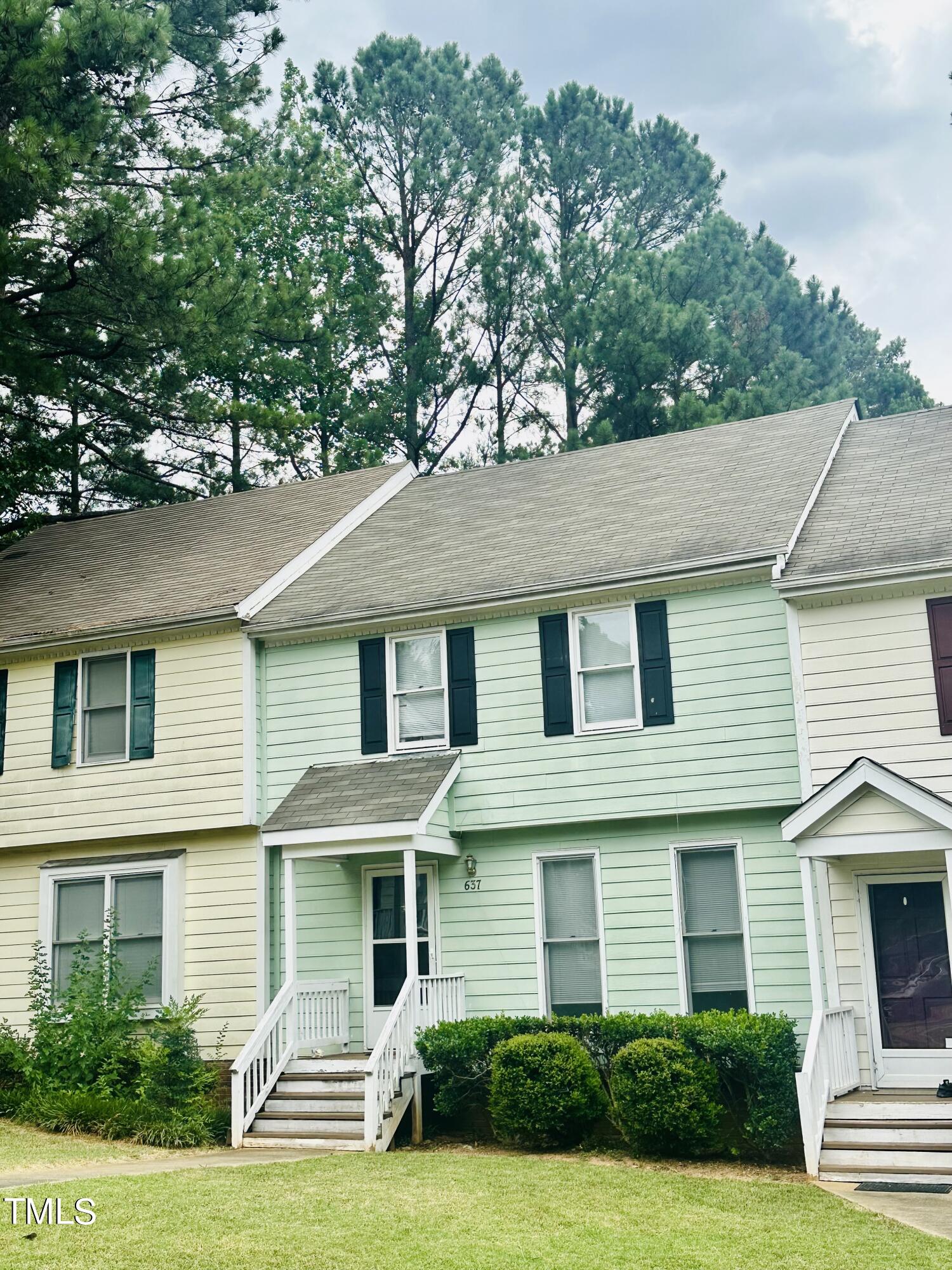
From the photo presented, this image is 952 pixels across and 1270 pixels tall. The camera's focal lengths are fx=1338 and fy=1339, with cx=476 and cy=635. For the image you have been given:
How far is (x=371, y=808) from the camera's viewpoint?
14773mm

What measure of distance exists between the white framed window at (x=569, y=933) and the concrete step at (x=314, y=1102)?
223 cm

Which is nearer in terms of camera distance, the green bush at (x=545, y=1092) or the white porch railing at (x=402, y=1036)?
the green bush at (x=545, y=1092)

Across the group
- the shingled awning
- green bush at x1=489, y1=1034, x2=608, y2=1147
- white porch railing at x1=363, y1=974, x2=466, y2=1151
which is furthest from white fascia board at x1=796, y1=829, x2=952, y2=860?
white porch railing at x1=363, y1=974, x2=466, y2=1151

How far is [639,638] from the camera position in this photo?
14.9 m

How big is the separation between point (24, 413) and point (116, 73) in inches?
305

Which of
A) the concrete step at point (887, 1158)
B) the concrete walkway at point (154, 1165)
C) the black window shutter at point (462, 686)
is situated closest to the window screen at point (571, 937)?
the black window shutter at point (462, 686)

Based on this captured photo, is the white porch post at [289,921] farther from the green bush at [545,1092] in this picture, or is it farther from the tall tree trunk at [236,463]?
the tall tree trunk at [236,463]

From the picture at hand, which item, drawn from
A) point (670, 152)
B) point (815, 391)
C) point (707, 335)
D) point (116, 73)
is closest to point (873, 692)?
point (116, 73)

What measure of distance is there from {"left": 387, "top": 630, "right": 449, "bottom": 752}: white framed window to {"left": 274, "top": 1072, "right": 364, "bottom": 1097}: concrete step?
12.5ft

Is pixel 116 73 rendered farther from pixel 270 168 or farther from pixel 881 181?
pixel 881 181

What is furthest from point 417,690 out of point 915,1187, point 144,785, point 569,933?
point 915,1187

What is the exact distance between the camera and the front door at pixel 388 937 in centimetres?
1543

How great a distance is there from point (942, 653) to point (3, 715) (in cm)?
1177

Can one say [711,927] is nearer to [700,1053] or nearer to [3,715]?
Result: [700,1053]
